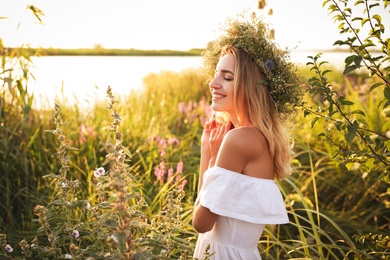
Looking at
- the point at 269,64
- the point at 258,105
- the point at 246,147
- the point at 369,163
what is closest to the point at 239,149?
the point at 246,147

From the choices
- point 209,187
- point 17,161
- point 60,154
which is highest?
point 60,154

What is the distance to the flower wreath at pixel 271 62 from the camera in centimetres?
268

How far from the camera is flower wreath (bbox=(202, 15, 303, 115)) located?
2676mm

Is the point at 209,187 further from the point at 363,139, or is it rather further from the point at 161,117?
the point at 161,117

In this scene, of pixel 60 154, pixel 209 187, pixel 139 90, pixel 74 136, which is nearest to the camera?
pixel 60 154

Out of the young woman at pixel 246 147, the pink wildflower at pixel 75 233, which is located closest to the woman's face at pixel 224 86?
the young woman at pixel 246 147

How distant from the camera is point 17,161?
4.57 m

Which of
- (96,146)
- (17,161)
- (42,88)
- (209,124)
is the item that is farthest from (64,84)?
(209,124)

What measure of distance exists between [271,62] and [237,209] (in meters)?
0.78

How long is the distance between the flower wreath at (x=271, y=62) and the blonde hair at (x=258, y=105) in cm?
3

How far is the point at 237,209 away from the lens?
2557mm

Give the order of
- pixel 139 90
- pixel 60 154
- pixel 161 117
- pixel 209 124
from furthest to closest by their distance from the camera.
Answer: pixel 139 90 → pixel 161 117 → pixel 209 124 → pixel 60 154

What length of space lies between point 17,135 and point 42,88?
1.09 m

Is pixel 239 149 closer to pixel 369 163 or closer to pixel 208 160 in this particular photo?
pixel 208 160
